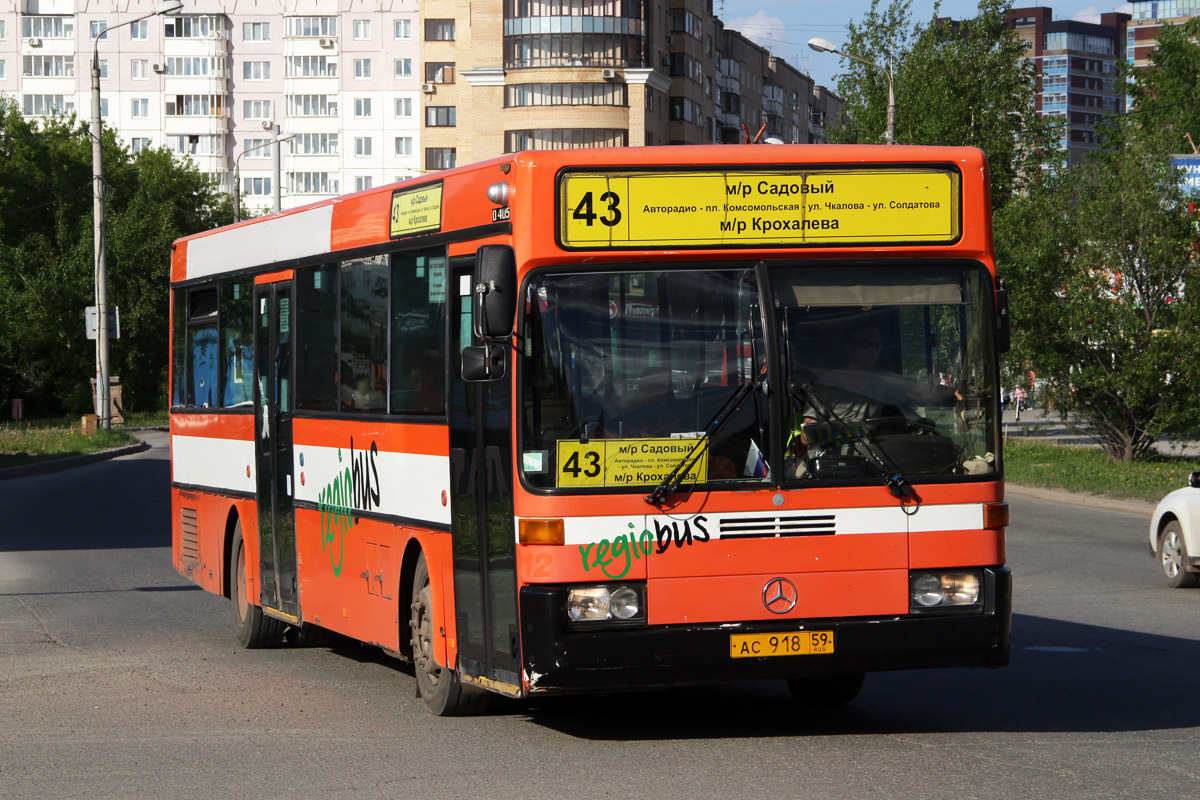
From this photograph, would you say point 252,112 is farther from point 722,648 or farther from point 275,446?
point 722,648

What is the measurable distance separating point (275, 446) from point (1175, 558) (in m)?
8.48

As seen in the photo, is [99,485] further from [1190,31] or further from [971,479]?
[1190,31]

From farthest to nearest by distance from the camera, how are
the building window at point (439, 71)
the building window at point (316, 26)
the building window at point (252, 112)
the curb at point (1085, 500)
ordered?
the building window at point (252, 112)
the building window at point (316, 26)
the building window at point (439, 71)
the curb at point (1085, 500)

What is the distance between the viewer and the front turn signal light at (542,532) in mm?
7656

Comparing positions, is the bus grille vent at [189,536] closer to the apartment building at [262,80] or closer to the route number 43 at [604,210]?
the route number 43 at [604,210]

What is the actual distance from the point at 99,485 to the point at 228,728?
877 inches

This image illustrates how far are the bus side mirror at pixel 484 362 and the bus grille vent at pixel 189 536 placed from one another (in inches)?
260

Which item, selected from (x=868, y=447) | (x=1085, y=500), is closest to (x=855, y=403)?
(x=868, y=447)

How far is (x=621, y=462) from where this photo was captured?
7688mm

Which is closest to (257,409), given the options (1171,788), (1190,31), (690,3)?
(1171,788)

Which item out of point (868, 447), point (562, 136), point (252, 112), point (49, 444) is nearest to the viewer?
point (868, 447)

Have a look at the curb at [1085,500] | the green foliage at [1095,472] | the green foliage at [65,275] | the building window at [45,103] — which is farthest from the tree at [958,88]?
the building window at [45,103]

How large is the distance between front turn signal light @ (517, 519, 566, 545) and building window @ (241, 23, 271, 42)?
118 meters

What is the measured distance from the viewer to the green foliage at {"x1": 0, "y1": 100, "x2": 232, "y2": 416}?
224ft
